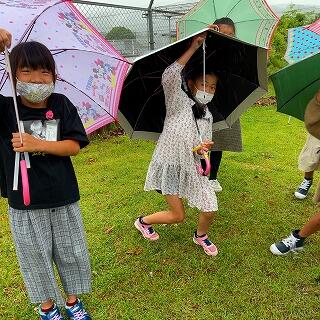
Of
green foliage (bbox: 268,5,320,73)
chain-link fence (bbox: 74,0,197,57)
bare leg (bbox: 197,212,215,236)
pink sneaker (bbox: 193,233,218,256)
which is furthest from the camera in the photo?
green foliage (bbox: 268,5,320,73)

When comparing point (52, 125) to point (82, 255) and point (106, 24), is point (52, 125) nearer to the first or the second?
point (82, 255)

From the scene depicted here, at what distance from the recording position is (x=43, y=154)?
216 cm

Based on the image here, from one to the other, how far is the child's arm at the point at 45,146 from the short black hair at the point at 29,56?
314mm

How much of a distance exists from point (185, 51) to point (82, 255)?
1.44m

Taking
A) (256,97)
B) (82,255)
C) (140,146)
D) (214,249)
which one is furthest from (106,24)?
(82,255)

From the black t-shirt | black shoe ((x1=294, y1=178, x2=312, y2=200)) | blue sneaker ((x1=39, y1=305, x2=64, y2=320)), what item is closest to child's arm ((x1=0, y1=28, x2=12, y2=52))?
the black t-shirt

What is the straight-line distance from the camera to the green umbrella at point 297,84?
2559 mm

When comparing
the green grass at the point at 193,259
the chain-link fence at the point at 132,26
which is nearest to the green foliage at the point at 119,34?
the chain-link fence at the point at 132,26

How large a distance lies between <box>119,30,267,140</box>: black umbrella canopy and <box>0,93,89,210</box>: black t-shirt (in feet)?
2.66

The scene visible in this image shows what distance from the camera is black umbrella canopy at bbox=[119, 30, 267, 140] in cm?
296

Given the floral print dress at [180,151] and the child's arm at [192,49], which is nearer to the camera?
the child's arm at [192,49]

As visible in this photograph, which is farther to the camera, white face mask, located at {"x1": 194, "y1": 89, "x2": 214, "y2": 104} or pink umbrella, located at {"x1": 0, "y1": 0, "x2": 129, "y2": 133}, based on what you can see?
white face mask, located at {"x1": 194, "y1": 89, "x2": 214, "y2": 104}

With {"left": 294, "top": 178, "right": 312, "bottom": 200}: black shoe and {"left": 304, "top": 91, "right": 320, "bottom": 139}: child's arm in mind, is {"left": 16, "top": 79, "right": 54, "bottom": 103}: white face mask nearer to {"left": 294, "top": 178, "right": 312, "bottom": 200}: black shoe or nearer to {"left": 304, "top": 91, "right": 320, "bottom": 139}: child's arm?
{"left": 304, "top": 91, "right": 320, "bottom": 139}: child's arm

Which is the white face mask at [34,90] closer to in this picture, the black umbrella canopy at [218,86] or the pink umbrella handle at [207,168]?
the black umbrella canopy at [218,86]
